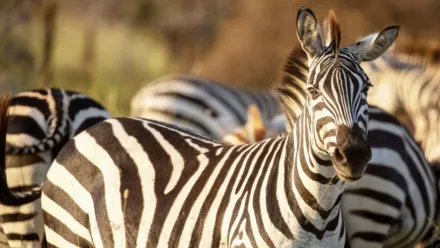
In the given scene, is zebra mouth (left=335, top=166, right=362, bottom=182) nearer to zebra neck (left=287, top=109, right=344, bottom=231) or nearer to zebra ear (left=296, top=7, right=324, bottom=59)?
zebra neck (left=287, top=109, right=344, bottom=231)

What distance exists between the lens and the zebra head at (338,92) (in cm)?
511

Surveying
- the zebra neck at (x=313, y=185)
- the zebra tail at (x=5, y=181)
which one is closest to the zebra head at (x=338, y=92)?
the zebra neck at (x=313, y=185)

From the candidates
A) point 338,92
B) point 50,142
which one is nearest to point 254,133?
point 50,142

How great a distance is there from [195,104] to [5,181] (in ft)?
21.4

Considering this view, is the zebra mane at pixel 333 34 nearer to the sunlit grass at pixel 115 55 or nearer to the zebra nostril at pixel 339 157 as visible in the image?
the zebra nostril at pixel 339 157

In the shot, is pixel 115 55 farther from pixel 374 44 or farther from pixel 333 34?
pixel 333 34

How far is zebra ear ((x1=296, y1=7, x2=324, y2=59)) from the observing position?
5613mm

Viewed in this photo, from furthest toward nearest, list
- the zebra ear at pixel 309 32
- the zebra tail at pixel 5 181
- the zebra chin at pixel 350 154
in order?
1. the zebra tail at pixel 5 181
2. the zebra ear at pixel 309 32
3. the zebra chin at pixel 350 154

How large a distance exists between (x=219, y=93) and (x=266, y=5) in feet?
26.5

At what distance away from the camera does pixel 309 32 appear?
5645 mm

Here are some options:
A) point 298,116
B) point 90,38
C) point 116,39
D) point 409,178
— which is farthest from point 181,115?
point 116,39

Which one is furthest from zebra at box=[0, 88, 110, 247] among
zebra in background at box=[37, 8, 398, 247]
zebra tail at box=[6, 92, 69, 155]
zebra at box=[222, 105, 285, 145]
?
zebra at box=[222, 105, 285, 145]

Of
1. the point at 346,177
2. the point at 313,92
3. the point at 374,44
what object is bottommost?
the point at 346,177

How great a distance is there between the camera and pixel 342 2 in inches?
822
